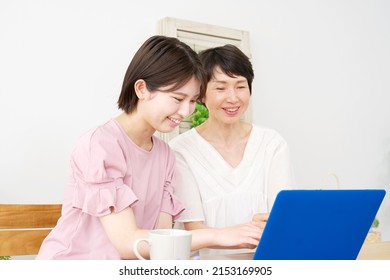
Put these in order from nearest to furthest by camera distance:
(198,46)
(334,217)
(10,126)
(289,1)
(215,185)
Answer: (334,217) < (215,185) < (10,126) < (198,46) < (289,1)

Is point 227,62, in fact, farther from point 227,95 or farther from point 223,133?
point 223,133

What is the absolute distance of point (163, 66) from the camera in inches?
47.6

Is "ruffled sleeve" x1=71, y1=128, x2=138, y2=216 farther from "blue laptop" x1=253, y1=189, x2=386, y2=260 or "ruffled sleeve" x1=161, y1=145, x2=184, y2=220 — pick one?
"blue laptop" x1=253, y1=189, x2=386, y2=260

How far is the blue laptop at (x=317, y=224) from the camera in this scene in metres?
0.79

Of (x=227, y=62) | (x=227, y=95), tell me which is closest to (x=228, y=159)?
(x=227, y=95)

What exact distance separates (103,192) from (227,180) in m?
0.69

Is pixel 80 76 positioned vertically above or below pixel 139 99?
above

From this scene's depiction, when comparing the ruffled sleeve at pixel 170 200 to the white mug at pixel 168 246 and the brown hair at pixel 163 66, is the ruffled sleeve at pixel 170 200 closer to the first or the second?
the brown hair at pixel 163 66

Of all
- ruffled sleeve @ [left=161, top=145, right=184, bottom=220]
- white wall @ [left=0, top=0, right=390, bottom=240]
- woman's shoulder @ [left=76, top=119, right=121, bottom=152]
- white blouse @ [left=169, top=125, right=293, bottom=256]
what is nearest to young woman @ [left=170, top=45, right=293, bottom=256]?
white blouse @ [left=169, top=125, right=293, bottom=256]

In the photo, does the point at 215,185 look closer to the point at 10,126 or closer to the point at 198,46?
the point at 10,126

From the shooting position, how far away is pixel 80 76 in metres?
2.47

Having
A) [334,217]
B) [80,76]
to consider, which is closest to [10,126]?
[80,76]
